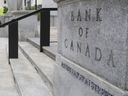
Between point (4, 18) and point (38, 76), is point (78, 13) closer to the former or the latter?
point (38, 76)

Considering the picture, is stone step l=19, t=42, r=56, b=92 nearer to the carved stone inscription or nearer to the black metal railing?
the black metal railing

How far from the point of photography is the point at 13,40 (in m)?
7.95

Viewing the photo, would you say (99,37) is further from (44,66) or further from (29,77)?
(44,66)

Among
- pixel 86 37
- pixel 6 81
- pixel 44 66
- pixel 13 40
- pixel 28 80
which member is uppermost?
pixel 86 37

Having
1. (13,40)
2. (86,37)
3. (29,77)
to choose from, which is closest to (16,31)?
(13,40)

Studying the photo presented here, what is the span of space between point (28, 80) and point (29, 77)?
0.85 feet

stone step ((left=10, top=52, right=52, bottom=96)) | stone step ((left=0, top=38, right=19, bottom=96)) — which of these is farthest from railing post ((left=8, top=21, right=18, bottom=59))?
stone step ((left=10, top=52, right=52, bottom=96))

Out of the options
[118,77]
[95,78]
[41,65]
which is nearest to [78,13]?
[95,78]

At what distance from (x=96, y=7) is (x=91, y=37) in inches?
11.3

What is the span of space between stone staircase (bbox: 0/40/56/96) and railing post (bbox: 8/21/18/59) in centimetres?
37

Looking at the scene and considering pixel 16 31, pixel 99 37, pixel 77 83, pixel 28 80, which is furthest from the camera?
pixel 16 31

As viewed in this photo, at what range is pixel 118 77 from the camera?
240 cm

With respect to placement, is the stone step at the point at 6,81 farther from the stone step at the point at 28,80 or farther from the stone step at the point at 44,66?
the stone step at the point at 44,66

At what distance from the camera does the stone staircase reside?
4.68 m
